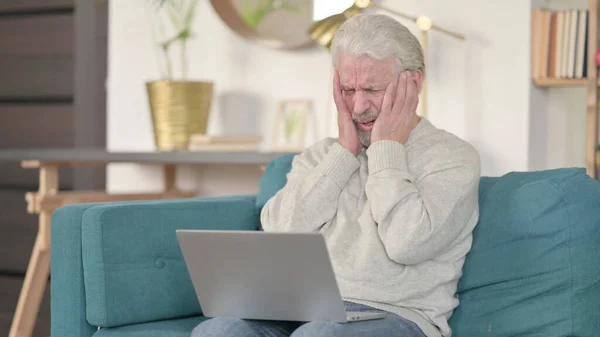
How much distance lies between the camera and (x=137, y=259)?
2246 millimetres

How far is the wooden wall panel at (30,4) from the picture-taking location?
4.36m

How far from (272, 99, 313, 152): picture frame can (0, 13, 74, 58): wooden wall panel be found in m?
1.29

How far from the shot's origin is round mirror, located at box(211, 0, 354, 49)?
3.48m

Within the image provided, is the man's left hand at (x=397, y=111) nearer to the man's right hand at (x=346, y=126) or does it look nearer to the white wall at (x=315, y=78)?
the man's right hand at (x=346, y=126)

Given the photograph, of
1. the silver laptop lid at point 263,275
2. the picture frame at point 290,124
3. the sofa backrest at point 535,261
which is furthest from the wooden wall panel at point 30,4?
the sofa backrest at point 535,261

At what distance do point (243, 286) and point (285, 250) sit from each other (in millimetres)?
162

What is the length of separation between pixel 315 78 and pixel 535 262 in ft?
5.46

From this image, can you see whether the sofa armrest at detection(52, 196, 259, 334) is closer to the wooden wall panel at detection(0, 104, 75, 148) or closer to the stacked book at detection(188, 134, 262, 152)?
the stacked book at detection(188, 134, 262, 152)

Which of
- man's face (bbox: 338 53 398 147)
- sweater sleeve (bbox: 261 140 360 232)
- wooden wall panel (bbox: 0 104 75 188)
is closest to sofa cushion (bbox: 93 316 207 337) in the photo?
sweater sleeve (bbox: 261 140 360 232)

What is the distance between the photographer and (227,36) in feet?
12.2

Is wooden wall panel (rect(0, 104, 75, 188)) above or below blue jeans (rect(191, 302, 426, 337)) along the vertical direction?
above

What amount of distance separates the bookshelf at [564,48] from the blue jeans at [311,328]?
140 centimetres

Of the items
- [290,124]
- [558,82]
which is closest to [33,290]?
[290,124]

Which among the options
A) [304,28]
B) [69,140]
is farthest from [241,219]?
[69,140]
